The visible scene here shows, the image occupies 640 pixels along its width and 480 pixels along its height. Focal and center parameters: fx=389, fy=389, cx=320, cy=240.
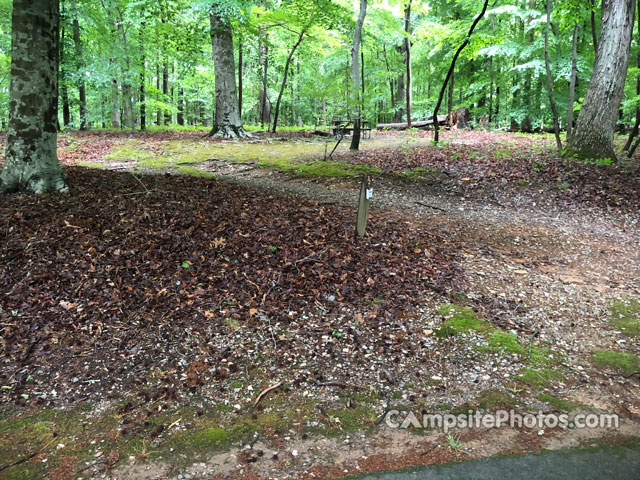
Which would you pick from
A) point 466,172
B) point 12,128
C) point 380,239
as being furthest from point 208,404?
point 466,172

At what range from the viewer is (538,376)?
2.98 m

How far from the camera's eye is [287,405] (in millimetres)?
2703

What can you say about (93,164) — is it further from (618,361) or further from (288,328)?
(618,361)

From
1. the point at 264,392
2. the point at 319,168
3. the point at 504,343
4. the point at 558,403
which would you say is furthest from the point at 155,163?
the point at 558,403

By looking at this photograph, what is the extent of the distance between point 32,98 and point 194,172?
11.4ft

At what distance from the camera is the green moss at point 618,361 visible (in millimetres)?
3048

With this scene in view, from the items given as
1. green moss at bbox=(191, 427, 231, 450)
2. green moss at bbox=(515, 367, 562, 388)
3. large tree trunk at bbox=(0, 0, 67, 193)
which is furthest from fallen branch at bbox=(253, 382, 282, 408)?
large tree trunk at bbox=(0, 0, 67, 193)

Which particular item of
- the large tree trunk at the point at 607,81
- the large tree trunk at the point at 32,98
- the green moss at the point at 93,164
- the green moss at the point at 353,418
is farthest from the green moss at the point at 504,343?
the green moss at the point at 93,164

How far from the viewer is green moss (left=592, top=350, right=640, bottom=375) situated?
3048mm

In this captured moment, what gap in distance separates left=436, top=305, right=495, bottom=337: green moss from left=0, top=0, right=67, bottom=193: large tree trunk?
5.48m

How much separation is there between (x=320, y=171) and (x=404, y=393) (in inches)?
253
